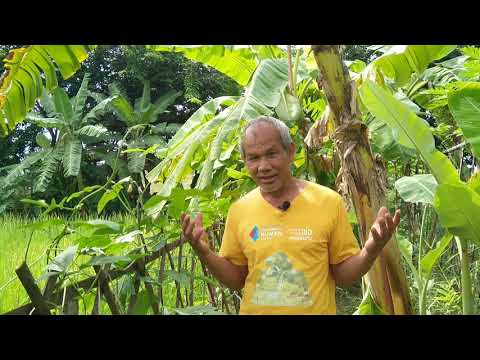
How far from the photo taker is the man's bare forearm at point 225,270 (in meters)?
0.99

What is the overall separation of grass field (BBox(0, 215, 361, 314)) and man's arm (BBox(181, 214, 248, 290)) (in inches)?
15.4

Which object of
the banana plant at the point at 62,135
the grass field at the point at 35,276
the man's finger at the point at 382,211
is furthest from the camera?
the banana plant at the point at 62,135

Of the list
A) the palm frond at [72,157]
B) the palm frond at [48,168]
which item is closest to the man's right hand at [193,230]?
the palm frond at [72,157]

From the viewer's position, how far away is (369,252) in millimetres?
901

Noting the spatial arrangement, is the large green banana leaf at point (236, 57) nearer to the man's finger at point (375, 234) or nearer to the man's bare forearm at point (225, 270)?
the man's bare forearm at point (225, 270)

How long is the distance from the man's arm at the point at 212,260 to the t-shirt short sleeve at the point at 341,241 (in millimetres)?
192

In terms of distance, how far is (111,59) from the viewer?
37.7 feet

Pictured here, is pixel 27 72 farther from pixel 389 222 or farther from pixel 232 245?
pixel 389 222

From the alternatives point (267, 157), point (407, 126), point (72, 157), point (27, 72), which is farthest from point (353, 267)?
point (72, 157)

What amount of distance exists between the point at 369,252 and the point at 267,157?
252mm
